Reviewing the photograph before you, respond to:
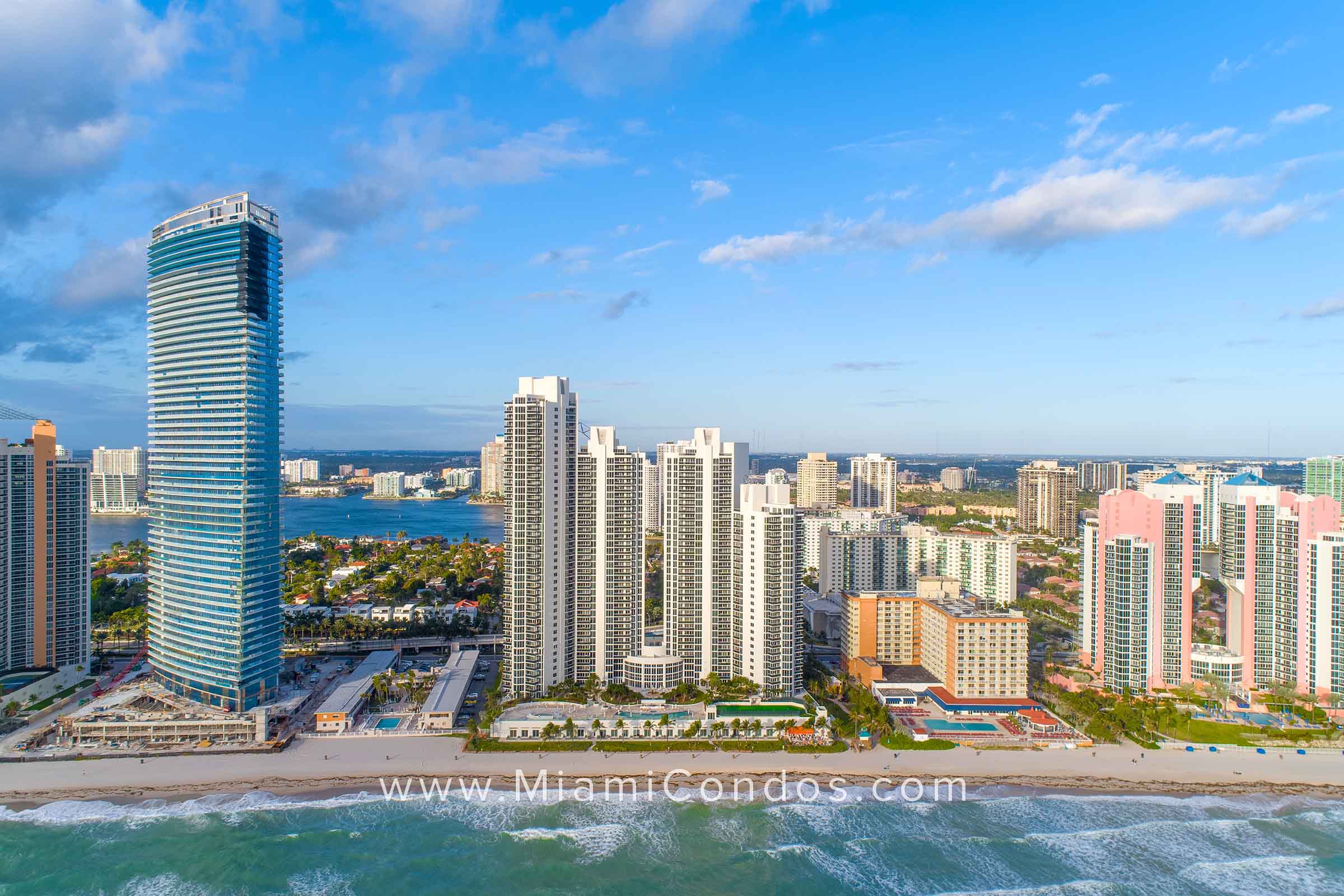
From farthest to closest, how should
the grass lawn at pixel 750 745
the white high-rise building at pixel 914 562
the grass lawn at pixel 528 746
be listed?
the white high-rise building at pixel 914 562, the grass lawn at pixel 750 745, the grass lawn at pixel 528 746

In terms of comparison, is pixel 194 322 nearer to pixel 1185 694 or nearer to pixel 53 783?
Answer: pixel 53 783

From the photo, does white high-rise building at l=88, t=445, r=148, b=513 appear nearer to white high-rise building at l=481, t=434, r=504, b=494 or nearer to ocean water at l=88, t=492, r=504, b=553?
ocean water at l=88, t=492, r=504, b=553

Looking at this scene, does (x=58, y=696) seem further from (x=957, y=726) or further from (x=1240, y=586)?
(x=1240, y=586)

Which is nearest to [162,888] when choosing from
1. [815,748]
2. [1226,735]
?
[815,748]

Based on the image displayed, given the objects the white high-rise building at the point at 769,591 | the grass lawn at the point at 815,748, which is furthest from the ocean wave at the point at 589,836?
the white high-rise building at the point at 769,591

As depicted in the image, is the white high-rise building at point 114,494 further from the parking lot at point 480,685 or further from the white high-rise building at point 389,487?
the parking lot at point 480,685

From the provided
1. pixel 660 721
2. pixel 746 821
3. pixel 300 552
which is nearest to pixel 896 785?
pixel 746 821
